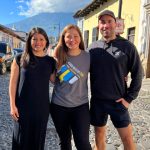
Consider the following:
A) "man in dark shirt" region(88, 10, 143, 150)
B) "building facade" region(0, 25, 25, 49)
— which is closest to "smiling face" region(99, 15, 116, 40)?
"man in dark shirt" region(88, 10, 143, 150)

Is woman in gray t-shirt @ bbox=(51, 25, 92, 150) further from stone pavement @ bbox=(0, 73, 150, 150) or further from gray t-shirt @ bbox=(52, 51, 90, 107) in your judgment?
stone pavement @ bbox=(0, 73, 150, 150)

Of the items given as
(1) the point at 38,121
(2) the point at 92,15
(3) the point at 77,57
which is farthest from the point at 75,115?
(2) the point at 92,15

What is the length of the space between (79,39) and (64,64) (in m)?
0.36

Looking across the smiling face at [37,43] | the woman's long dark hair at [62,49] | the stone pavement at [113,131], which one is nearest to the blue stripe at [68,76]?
the woman's long dark hair at [62,49]

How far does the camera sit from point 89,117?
3.95m

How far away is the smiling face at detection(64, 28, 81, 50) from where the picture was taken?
3855mm

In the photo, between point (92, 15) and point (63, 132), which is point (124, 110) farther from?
point (92, 15)

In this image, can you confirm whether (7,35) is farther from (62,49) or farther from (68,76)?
(68,76)

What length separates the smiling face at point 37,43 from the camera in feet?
12.3

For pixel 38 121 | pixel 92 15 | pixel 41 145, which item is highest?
pixel 92 15

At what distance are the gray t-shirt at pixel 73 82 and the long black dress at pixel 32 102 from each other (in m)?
0.15

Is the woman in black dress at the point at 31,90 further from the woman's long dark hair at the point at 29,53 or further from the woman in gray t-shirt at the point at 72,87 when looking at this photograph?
the woman in gray t-shirt at the point at 72,87

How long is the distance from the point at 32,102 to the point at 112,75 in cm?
98

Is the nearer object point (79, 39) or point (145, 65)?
point (79, 39)
